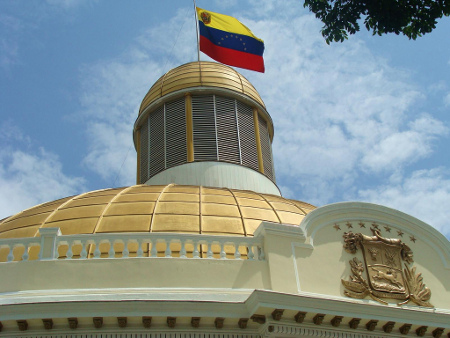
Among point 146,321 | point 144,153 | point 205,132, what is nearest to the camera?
point 146,321

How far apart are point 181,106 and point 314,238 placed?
10.2 metres

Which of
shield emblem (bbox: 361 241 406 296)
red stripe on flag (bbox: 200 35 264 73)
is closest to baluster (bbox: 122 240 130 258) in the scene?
shield emblem (bbox: 361 241 406 296)

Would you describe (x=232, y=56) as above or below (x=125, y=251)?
above

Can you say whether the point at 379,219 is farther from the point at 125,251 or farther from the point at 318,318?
the point at 125,251

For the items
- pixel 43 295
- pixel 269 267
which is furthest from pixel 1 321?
pixel 269 267

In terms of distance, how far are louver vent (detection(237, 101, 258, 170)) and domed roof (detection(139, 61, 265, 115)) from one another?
674 mm

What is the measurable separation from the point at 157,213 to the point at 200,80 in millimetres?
9552

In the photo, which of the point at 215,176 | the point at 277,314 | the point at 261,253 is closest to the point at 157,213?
the point at 261,253

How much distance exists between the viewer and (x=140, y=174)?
21.5 m

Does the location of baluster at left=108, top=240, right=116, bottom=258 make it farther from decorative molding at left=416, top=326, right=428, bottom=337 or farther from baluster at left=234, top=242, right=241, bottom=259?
decorative molding at left=416, top=326, right=428, bottom=337

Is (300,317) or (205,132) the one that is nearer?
(300,317)

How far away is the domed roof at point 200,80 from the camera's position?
2244 centimetres

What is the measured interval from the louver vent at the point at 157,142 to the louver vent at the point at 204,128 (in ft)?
3.99

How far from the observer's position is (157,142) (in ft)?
70.5
